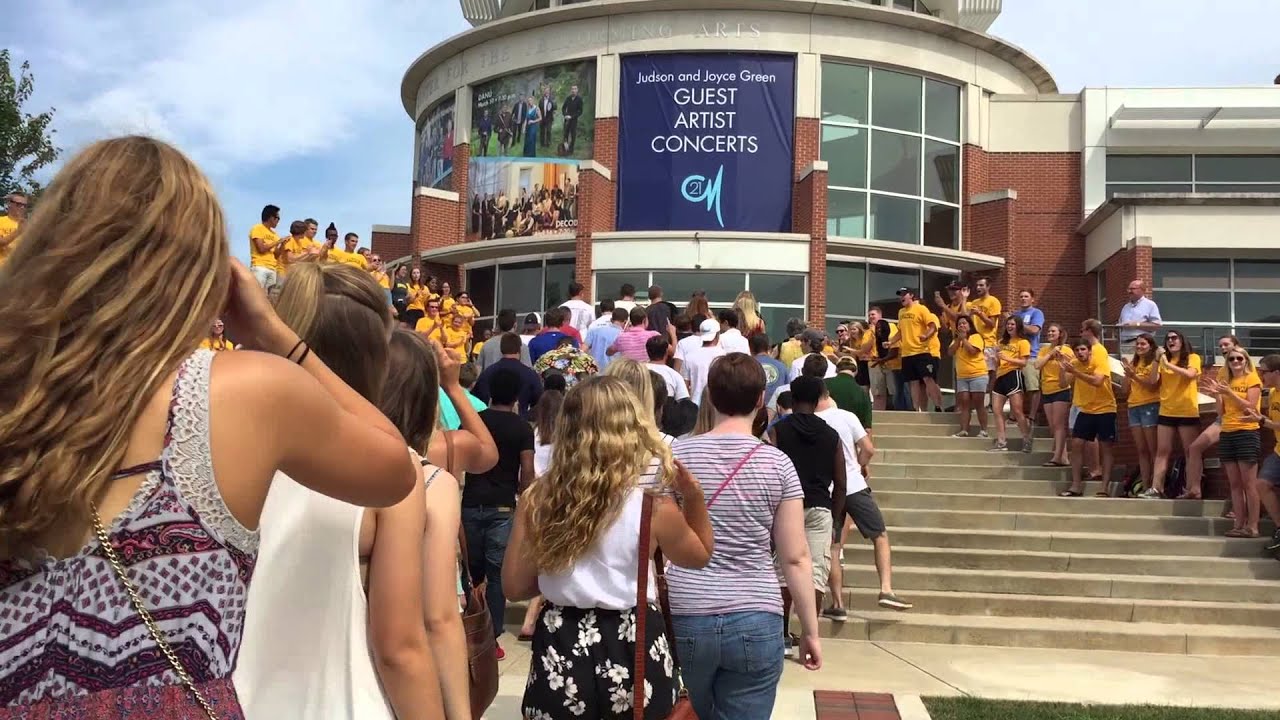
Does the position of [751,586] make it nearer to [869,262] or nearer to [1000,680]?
[1000,680]

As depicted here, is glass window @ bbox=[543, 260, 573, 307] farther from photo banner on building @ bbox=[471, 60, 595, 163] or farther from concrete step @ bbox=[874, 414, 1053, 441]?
concrete step @ bbox=[874, 414, 1053, 441]

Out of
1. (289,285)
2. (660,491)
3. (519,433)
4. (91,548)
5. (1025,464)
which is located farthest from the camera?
(1025,464)

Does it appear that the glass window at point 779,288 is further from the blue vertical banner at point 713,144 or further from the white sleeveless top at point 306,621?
the white sleeveless top at point 306,621

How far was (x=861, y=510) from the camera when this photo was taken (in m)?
8.96

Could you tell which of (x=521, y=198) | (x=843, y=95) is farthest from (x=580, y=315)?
(x=843, y=95)

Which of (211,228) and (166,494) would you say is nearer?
(166,494)

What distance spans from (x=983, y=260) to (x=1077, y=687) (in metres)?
18.0

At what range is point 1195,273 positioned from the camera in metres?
23.0

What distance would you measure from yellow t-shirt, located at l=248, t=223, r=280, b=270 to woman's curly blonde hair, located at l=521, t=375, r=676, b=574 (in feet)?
32.6

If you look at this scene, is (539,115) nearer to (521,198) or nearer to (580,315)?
(521,198)

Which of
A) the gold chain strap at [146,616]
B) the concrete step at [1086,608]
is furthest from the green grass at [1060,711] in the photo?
the gold chain strap at [146,616]

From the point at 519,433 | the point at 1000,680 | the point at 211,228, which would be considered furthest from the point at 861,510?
the point at 211,228

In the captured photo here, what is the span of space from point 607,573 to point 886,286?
21446 millimetres

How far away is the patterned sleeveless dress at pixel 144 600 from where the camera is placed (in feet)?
4.62
